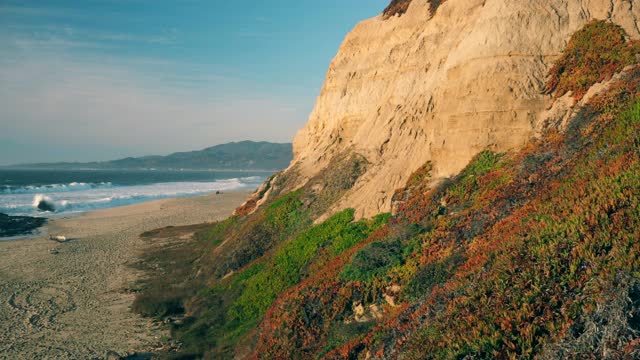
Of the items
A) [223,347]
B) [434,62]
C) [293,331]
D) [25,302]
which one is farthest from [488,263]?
[25,302]

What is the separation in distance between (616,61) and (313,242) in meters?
12.4

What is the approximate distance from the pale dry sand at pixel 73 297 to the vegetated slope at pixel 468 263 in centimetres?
161

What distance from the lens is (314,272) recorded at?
16.0 metres

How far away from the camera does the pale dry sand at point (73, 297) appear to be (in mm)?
16312

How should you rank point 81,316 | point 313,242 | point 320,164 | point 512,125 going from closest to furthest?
point 512,125 < point 313,242 < point 81,316 < point 320,164

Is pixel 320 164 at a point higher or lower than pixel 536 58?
lower

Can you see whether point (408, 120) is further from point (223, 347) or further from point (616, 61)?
point (223, 347)

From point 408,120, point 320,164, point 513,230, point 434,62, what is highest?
point 434,62

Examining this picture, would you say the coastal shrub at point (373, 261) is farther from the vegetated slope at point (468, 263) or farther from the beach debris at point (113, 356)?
the beach debris at point (113, 356)

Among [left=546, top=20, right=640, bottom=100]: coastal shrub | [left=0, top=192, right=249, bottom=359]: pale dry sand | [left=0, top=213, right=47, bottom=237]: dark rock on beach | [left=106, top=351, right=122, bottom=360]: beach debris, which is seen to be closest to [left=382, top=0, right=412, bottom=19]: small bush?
[left=546, top=20, right=640, bottom=100]: coastal shrub

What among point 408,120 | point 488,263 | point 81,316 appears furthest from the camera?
point 408,120

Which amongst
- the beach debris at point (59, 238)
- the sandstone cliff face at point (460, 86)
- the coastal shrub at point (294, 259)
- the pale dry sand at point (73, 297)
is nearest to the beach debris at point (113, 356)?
the pale dry sand at point (73, 297)

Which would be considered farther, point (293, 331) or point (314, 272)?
point (314, 272)

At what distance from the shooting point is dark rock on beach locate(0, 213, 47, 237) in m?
42.1
